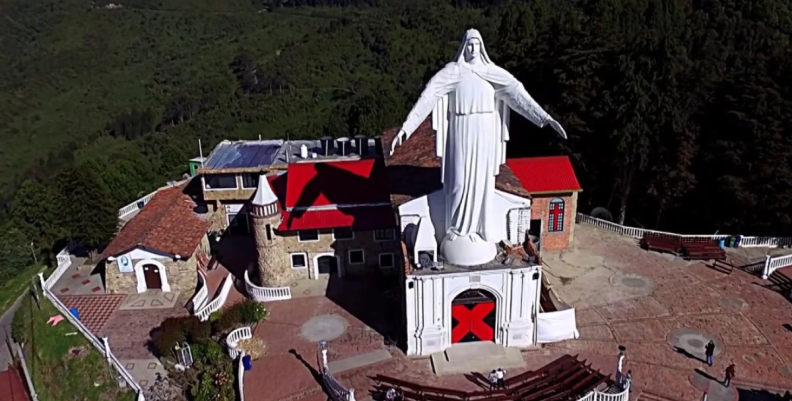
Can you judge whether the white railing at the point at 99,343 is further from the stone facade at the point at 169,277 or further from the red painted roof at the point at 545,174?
the red painted roof at the point at 545,174

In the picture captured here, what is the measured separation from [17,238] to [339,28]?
80.1 metres

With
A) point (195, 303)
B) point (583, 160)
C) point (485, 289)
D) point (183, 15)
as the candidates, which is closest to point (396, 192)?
point (485, 289)

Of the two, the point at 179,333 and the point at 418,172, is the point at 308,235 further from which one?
the point at 179,333

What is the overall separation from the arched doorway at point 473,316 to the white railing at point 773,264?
45.4 feet

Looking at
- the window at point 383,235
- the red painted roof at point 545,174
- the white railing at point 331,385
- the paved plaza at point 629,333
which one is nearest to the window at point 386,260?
the window at point 383,235

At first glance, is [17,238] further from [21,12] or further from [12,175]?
[21,12]

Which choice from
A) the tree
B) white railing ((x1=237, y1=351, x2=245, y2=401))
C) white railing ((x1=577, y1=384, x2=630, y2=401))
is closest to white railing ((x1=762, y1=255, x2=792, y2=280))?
white railing ((x1=577, y1=384, x2=630, y2=401))

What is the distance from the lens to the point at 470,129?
794 inches

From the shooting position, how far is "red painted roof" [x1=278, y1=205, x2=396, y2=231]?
2717 cm

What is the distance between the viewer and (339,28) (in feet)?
349

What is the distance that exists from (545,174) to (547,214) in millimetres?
1939

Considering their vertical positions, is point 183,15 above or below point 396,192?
above

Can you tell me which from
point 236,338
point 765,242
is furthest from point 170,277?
point 765,242

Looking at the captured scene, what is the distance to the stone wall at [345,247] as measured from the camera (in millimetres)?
27656
